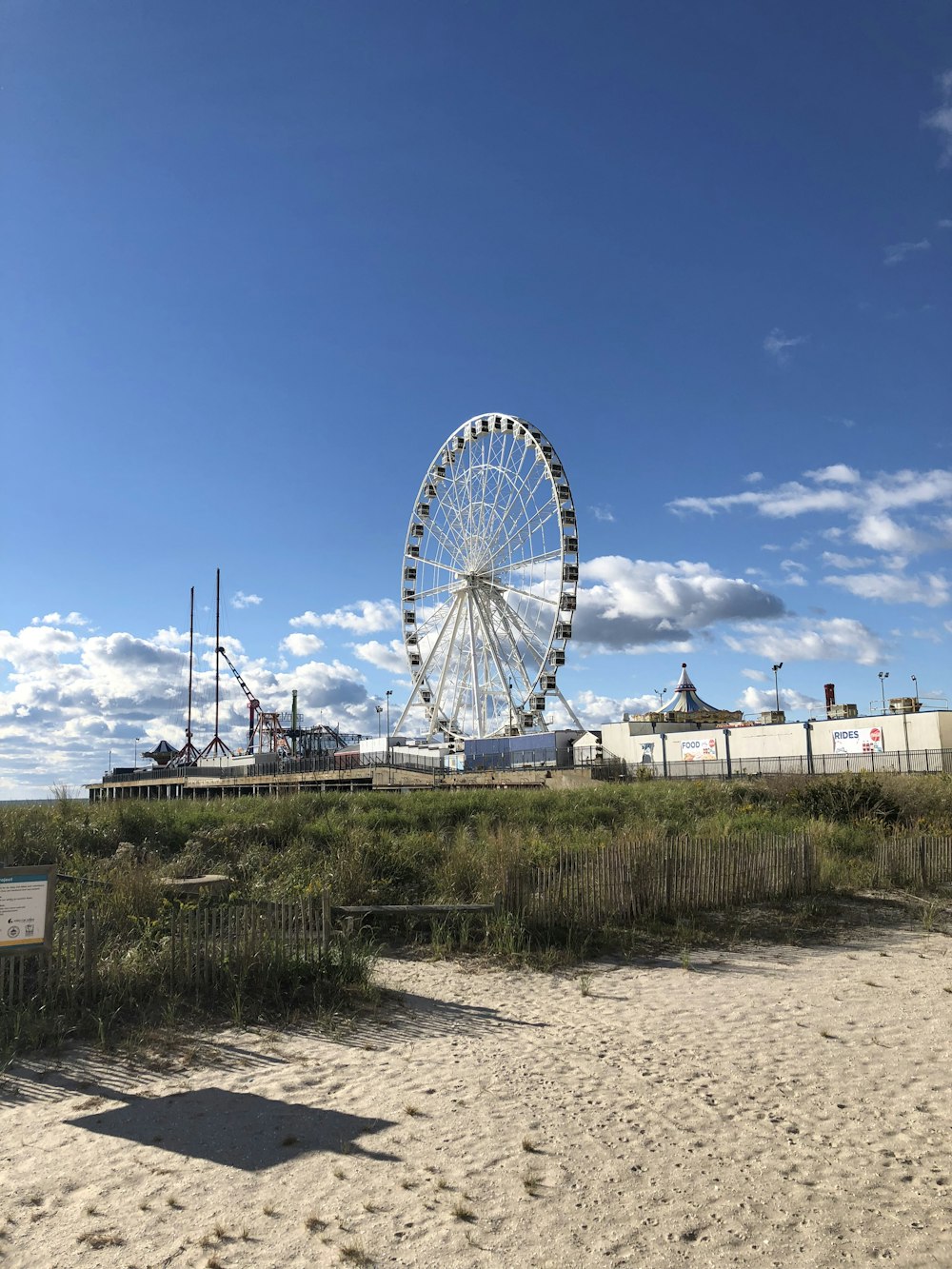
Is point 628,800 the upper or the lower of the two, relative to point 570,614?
lower

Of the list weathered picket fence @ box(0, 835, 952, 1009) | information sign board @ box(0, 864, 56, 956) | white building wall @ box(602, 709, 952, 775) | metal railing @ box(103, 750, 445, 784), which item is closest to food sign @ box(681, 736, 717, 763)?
white building wall @ box(602, 709, 952, 775)

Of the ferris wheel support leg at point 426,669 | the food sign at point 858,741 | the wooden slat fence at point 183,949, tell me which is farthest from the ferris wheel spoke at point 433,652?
the wooden slat fence at point 183,949

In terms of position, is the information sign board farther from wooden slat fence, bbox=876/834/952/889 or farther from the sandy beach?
wooden slat fence, bbox=876/834/952/889

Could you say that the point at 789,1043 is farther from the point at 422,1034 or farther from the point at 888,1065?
the point at 422,1034

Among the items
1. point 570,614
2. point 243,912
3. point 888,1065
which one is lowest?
point 888,1065

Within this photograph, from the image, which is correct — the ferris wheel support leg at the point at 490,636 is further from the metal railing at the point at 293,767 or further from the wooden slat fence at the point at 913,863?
the wooden slat fence at the point at 913,863

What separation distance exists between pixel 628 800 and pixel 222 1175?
72.2 feet

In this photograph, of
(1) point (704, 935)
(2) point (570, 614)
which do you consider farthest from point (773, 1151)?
(2) point (570, 614)

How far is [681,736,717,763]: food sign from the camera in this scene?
49250 mm

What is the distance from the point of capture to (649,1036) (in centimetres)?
907

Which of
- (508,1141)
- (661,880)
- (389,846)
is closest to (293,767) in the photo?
(389,846)

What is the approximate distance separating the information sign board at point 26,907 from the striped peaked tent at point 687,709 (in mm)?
52010

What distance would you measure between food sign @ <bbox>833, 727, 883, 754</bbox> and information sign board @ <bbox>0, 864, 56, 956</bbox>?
38.9 m

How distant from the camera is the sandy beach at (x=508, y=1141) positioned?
5289 millimetres
